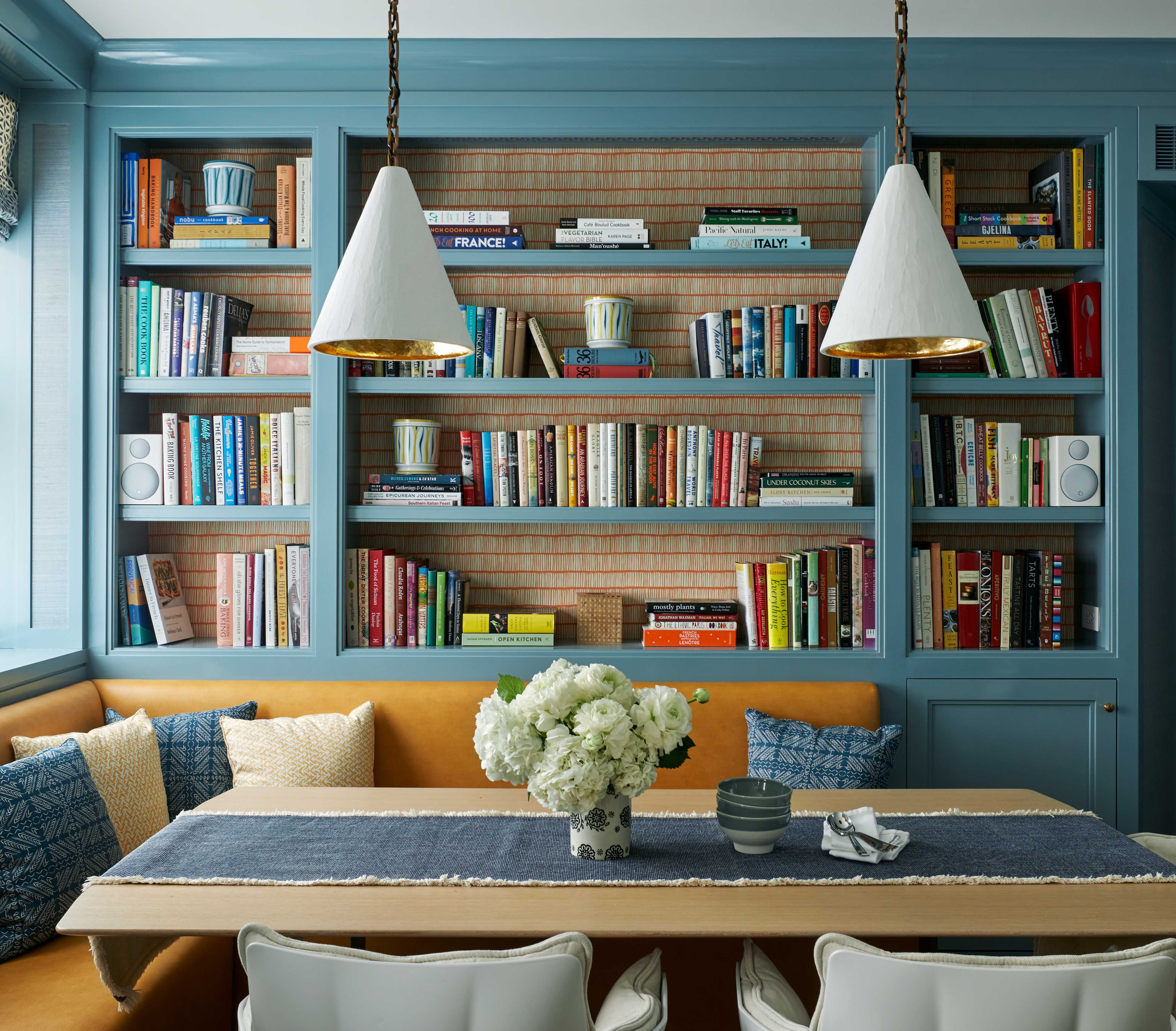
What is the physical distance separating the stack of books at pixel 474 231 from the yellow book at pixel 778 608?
4.15 ft

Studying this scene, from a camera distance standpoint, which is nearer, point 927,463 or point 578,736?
point 578,736

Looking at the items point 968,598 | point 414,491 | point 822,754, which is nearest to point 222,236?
point 414,491

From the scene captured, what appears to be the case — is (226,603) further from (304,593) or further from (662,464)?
(662,464)

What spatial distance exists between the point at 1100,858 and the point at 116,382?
9.27 ft

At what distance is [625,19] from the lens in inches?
105

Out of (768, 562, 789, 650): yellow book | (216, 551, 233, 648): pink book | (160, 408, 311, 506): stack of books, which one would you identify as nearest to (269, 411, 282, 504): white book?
(160, 408, 311, 506): stack of books

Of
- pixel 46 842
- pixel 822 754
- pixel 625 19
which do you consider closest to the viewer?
pixel 46 842

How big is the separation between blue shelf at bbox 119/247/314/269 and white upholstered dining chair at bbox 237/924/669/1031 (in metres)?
2.19

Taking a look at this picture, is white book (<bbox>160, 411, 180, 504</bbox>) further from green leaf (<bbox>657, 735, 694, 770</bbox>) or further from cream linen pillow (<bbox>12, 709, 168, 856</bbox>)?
green leaf (<bbox>657, 735, 694, 770</bbox>)

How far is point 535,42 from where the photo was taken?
280 cm

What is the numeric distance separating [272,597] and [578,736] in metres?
1.67

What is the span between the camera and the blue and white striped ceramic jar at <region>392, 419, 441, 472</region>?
292cm

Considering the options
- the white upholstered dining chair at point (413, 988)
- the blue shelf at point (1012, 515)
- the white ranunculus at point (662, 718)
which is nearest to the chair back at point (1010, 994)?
→ the white upholstered dining chair at point (413, 988)

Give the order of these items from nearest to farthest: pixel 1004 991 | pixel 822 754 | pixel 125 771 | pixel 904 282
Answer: pixel 1004 991 < pixel 904 282 < pixel 125 771 < pixel 822 754
